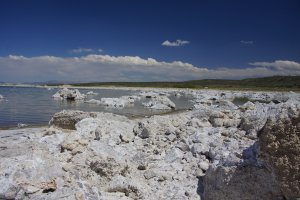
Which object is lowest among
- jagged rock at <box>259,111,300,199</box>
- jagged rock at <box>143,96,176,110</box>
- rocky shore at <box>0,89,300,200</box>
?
jagged rock at <box>143,96,176,110</box>

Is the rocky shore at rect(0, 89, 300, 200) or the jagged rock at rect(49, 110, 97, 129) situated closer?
the rocky shore at rect(0, 89, 300, 200)

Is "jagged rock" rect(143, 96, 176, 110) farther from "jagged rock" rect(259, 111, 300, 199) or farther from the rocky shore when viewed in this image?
"jagged rock" rect(259, 111, 300, 199)

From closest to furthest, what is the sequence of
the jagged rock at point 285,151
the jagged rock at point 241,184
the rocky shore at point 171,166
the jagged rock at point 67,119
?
the jagged rock at point 285,151 → the rocky shore at point 171,166 → the jagged rock at point 241,184 → the jagged rock at point 67,119

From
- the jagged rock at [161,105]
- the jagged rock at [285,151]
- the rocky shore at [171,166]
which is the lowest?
the jagged rock at [161,105]

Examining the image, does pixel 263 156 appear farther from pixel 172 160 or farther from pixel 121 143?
pixel 121 143

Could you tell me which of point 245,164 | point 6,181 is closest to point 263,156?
point 245,164

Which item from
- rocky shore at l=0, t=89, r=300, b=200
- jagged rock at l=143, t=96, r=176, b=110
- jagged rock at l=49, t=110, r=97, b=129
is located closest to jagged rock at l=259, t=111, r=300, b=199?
rocky shore at l=0, t=89, r=300, b=200

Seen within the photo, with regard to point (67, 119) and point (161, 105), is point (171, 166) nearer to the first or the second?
point (67, 119)

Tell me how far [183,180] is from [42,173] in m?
3.07

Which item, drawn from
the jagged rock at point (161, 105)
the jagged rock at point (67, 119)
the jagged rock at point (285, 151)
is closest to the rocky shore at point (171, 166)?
the jagged rock at point (285, 151)

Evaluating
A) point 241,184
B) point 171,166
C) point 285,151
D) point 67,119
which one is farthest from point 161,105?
point 285,151

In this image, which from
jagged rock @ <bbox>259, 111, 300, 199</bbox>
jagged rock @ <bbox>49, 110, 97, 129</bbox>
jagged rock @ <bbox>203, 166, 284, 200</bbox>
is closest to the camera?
jagged rock @ <bbox>259, 111, 300, 199</bbox>

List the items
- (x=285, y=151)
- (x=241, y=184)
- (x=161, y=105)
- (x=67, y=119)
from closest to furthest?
1. (x=285, y=151)
2. (x=241, y=184)
3. (x=67, y=119)
4. (x=161, y=105)

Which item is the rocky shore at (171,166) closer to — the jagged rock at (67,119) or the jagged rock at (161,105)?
the jagged rock at (67,119)
